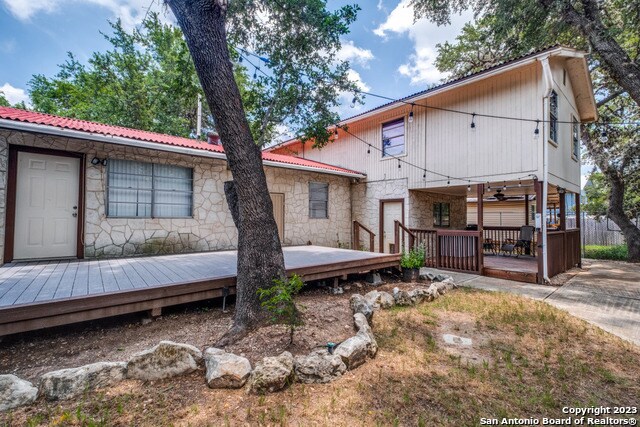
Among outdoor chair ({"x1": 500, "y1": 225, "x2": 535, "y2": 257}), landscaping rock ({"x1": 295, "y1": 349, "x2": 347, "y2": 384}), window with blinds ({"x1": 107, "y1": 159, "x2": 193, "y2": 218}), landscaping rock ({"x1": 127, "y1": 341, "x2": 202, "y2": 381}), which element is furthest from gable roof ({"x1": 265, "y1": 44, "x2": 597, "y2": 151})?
landscaping rock ({"x1": 127, "y1": 341, "x2": 202, "y2": 381})

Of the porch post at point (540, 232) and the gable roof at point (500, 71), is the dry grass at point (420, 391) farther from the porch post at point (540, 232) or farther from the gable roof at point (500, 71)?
the gable roof at point (500, 71)

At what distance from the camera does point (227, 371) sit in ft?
7.25

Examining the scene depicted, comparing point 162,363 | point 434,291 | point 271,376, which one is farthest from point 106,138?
point 434,291

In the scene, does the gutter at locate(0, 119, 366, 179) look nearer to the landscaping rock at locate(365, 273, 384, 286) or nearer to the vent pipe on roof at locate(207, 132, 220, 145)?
the vent pipe on roof at locate(207, 132, 220, 145)

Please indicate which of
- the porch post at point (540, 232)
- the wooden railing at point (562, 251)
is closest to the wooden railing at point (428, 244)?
the porch post at point (540, 232)

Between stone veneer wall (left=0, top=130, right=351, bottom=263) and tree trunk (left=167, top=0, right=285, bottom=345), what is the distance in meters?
3.99

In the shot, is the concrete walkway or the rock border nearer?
the rock border

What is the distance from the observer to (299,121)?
6652 mm

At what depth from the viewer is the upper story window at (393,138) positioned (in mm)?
9148

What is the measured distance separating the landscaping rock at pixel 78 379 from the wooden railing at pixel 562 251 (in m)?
8.04

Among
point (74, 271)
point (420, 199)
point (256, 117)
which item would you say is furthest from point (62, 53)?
point (420, 199)

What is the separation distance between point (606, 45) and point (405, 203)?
245 inches

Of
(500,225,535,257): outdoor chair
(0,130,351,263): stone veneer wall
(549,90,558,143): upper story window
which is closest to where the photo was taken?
(0,130,351,263): stone veneer wall

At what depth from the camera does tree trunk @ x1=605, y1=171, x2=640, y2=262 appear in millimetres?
10289
